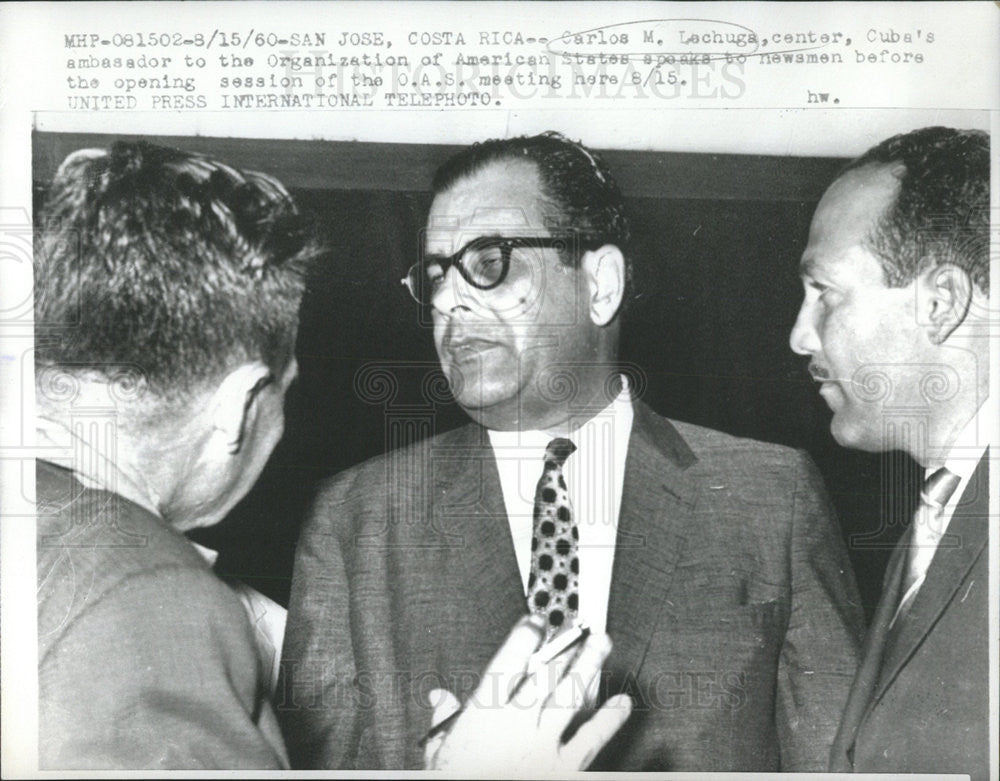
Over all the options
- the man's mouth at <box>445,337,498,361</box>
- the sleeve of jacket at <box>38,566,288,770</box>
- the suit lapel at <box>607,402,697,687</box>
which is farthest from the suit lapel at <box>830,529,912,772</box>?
the sleeve of jacket at <box>38,566,288,770</box>

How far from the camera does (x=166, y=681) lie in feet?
5.85

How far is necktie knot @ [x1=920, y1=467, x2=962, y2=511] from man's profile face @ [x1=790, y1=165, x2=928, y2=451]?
0.10 metres

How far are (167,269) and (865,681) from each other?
1579mm

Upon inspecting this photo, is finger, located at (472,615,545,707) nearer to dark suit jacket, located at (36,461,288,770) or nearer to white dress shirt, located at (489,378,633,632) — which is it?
white dress shirt, located at (489,378,633,632)

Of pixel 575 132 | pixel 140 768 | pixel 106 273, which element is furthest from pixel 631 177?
pixel 140 768

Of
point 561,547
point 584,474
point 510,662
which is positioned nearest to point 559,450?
point 584,474

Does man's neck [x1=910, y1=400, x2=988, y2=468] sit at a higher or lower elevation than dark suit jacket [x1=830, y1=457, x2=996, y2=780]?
higher

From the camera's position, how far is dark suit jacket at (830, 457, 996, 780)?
181 centimetres

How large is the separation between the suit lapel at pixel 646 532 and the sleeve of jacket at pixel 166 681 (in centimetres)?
71

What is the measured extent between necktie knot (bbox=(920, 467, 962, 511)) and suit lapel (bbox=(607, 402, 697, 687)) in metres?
0.48

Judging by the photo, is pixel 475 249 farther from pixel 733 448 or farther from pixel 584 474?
pixel 733 448

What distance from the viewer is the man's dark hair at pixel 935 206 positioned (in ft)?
6.03

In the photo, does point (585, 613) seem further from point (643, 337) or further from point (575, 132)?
point (575, 132)

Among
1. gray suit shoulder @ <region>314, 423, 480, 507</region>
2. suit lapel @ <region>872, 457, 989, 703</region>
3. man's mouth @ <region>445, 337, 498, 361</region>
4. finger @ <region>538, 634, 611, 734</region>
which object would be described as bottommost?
finger @ <region>538, 634, 611, 734</region>
